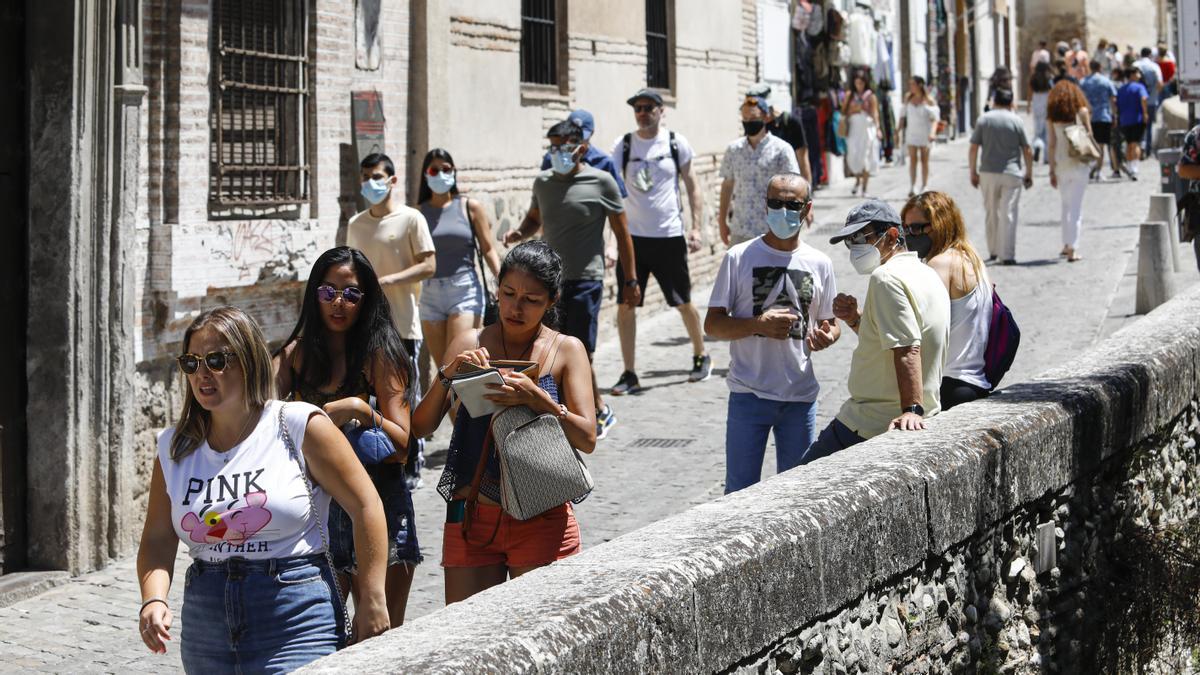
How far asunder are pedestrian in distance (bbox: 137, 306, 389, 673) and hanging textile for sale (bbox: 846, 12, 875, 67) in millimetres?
21551

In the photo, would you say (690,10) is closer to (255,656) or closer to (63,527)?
(63,527)

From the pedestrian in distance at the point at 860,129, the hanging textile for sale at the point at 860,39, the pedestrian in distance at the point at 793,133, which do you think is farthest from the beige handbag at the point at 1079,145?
the hanging textile for sale at the point at 860,39

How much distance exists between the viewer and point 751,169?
12.2 metres

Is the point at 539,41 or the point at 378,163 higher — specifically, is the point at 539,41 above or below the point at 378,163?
above

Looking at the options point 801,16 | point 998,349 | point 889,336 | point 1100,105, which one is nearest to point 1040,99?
point 1100,105

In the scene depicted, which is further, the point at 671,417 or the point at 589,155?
the point at 671,417

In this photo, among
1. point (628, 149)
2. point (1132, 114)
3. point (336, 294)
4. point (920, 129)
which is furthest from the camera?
point (1132, 114)

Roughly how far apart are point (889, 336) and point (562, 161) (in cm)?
450

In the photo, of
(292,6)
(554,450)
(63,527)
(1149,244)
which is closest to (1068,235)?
(1149,244)

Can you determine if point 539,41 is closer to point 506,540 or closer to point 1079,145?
point 1079,145

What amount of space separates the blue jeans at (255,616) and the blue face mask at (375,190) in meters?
4.92

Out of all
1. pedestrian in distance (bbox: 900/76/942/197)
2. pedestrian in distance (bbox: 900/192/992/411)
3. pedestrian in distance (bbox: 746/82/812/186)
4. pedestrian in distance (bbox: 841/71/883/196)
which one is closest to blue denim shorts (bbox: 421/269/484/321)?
pedestrian in distance (bbox: 900/192/992/411)

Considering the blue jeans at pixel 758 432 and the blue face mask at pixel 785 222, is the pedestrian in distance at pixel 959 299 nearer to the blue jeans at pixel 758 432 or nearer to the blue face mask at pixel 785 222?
the blue face mask at pixel 785 222

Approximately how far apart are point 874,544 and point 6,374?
14.8 feet
